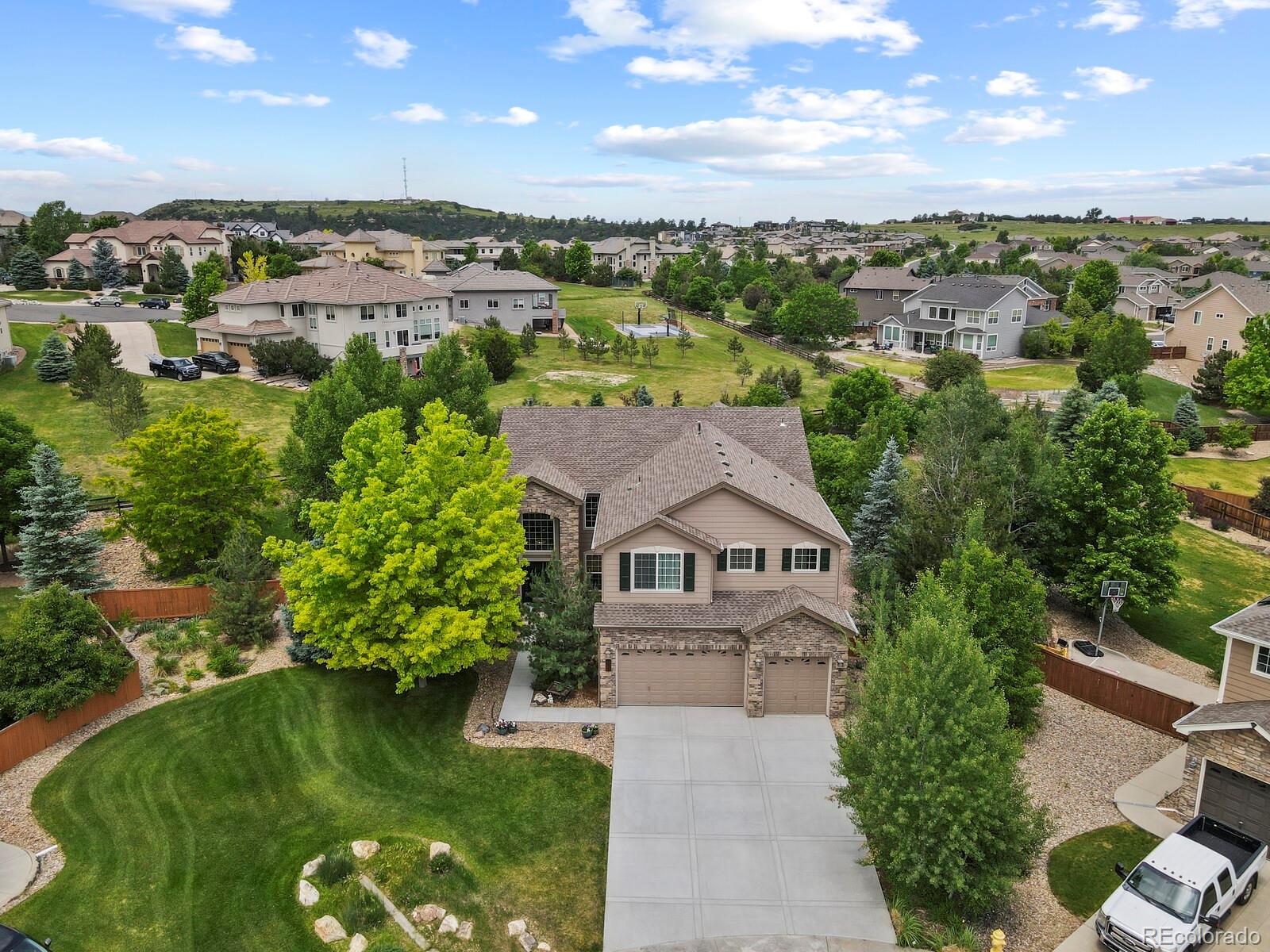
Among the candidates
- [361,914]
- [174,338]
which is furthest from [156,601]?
[174,338]

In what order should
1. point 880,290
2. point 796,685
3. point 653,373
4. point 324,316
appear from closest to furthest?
point 796,685 < point 324,316 < point 653,373 < point 880,290

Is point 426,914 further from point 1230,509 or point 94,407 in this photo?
point 94,407

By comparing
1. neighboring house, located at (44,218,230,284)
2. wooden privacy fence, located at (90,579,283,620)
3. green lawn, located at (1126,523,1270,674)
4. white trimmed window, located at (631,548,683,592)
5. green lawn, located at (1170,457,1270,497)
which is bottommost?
green lawn, located at (1126,523,1270,674)

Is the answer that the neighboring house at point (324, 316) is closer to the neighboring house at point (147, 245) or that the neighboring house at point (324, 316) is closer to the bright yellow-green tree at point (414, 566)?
the bright yellow-green tree at point (414, 566)

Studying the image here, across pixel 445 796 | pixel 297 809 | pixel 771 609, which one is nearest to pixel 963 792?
pixel 771 609

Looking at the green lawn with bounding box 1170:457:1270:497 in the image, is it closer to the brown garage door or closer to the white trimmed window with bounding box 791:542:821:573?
the white trimmed window with bounding box 791:542:821:573

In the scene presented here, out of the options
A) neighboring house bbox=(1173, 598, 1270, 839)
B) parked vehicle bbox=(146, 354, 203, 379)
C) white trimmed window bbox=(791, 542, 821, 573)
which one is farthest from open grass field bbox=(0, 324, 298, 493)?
neighboring house bbox=(1173, 598, 1270, 839)

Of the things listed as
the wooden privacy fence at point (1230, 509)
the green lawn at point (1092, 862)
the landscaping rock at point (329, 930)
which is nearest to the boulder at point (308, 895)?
the landscaping rock at point (329, 930)
